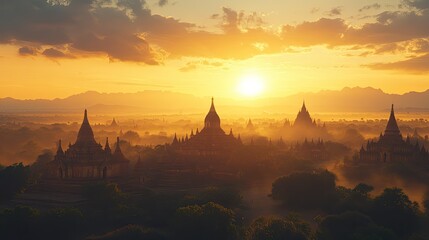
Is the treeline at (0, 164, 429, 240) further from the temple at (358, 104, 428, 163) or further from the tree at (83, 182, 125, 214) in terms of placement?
the temple at (358, 104, 428, 163)

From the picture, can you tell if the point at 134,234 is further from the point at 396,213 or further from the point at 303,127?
the point at 303,127

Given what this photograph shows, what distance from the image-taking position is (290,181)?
7500 cm

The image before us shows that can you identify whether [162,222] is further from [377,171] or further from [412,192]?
[377,171]

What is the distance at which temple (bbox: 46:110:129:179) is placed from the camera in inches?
2795

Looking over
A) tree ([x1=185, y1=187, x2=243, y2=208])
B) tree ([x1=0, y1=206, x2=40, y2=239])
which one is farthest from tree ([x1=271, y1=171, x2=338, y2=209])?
tree ([x1=0, y1=206, x2=40, y2=239])

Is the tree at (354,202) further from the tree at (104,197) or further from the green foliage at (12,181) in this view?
the green foliage at (12,181)

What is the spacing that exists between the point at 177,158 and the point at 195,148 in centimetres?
451

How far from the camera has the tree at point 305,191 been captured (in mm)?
71875

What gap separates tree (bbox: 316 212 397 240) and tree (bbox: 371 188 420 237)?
6.70 meters

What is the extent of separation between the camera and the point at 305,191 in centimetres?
7300

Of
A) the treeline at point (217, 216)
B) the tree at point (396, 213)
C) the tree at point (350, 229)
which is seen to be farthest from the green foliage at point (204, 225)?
the tree at point (396, 213)

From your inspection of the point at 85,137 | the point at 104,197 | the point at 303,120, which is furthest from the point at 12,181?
the point at 303,120

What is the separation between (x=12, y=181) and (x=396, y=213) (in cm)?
4640

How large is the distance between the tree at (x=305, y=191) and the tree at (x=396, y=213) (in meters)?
10.3
